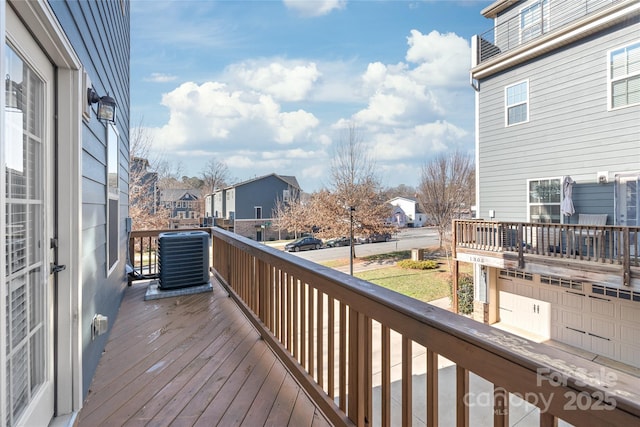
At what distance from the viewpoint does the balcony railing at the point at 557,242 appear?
17.2 ft

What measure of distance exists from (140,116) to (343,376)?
1478 centimetres

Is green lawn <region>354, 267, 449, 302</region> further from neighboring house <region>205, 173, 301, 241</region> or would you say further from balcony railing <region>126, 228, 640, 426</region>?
neighboring house <region>205, 173, 301, 241</region>

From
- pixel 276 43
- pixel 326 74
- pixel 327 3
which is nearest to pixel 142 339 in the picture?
pixel 327 3

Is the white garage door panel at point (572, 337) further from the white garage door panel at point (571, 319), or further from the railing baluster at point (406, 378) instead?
the railing baluster at point (406, 378)

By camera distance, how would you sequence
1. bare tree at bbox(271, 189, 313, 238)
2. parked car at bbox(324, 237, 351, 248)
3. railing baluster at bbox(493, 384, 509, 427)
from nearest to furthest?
railing baluster at bbox(493, 384, 509, 427) < parked car at bbox(324, 237, 351, 248) < bare tree at bbox(271, 189, 313, 238)

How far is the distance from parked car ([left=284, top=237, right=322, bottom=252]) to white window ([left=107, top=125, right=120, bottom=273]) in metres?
15.5

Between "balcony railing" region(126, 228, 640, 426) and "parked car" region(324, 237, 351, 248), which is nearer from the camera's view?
"balcony railing" region(126, 228, 640, 426)

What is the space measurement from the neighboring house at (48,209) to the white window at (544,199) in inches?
314

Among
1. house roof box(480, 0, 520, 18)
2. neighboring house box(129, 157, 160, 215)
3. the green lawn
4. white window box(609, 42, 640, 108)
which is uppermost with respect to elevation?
house roof box(480, 0, 520, 18)

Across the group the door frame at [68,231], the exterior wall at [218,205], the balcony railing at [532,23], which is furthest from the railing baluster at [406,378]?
the exterior wall at [218,205]

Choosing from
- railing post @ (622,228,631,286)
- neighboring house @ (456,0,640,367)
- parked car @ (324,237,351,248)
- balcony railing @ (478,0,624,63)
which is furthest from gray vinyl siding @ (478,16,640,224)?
parked car @ (324,237,351,248)

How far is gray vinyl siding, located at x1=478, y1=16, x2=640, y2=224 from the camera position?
19.6 ft

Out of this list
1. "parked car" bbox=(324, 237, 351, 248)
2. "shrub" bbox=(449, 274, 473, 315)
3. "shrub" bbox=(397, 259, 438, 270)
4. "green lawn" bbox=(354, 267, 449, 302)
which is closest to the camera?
"shrub" bbox=(449, 274, 473, 315)

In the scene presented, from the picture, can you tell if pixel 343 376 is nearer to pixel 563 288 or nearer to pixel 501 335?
pixel 501 335
